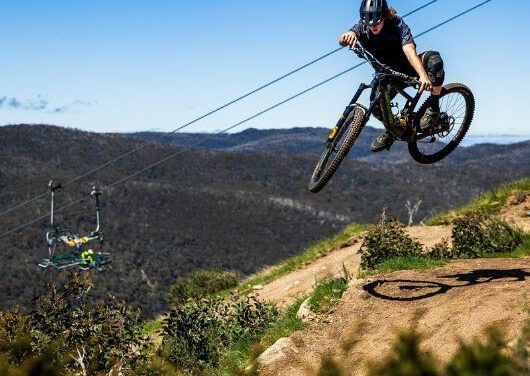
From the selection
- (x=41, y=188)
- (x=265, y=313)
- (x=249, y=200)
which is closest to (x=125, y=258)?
(x=41, y=188)

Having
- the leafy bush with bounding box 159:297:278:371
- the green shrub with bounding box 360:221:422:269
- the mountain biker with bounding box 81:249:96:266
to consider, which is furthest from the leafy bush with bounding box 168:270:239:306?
the green shrub with bounding box 360:221:422:269

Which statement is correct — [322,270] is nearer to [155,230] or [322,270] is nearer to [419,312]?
[419,312]

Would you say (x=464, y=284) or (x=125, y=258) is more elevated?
(x=464, y=284)

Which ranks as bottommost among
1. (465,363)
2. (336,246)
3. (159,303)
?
(159,303)

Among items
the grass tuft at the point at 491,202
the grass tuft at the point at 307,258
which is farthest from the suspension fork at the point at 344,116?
the grass tuft at the point at 307,258

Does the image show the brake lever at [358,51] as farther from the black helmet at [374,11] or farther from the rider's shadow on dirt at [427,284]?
the rider's shadow on dirt at [427,284]

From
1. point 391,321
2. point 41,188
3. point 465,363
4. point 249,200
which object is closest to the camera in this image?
point 465,363

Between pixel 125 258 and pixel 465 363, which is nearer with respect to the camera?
pixel 465 363

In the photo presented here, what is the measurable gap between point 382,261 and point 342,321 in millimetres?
4833

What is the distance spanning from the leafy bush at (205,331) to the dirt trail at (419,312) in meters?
3.12

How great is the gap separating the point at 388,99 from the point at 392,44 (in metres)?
0.90

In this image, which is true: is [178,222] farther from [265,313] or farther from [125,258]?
[265,313]

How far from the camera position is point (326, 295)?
13445 millimetres

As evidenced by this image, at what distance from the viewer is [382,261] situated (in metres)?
16.7
